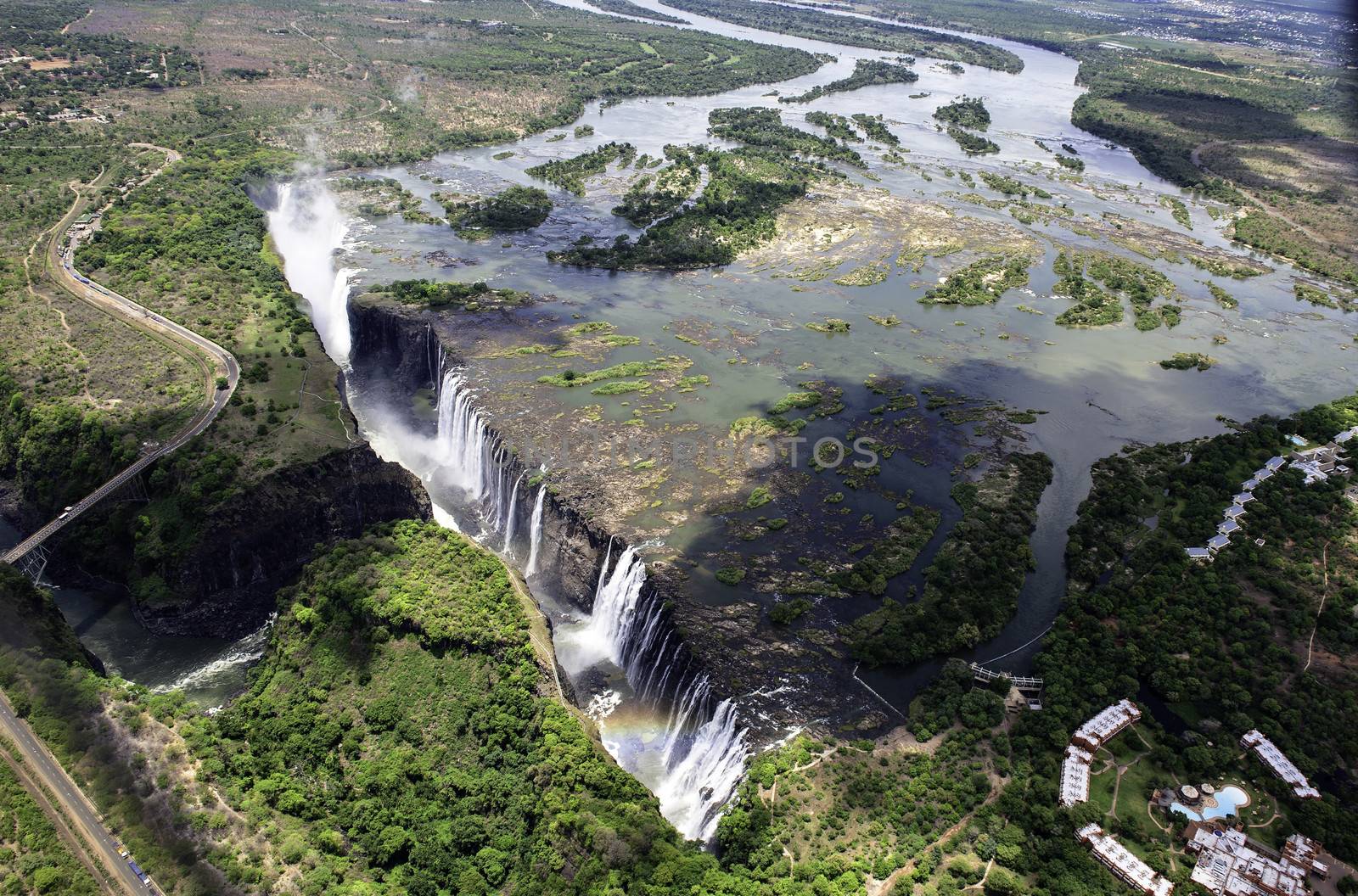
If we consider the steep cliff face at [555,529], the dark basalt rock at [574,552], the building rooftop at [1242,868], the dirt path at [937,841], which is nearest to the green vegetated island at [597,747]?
the dirt path at [937,841]

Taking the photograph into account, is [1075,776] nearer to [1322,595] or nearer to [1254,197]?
[1322,595]

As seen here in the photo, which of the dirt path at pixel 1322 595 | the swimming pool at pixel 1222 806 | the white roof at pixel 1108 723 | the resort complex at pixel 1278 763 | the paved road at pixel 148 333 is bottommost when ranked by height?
the white roof at pixel 1108 723

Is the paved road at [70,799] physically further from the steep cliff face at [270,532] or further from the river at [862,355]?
the steep cliff face at [270,532]

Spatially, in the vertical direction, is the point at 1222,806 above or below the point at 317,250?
below

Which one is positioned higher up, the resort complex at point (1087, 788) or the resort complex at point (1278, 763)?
the resort complex at point (1278, 763)

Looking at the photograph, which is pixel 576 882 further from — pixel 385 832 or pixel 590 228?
pixel 590 228

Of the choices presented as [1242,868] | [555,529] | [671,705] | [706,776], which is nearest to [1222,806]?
[1242,868]
